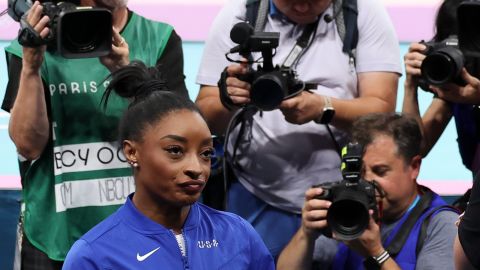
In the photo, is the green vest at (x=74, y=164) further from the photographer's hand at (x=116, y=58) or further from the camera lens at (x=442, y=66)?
the camera lens at (x=442, y=66)

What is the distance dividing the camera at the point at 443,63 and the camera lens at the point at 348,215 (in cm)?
55

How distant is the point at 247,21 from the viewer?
451cm

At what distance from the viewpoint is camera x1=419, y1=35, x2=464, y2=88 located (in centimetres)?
421

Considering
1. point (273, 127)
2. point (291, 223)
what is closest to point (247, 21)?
point (273, 127)

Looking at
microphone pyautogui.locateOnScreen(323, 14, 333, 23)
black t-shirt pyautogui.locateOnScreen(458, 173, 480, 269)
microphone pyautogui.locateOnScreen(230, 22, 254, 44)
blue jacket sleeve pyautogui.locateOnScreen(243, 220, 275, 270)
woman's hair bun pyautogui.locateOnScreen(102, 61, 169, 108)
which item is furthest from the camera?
microphone pyautogui.locateOnScreen(323, 14, 333, 23)

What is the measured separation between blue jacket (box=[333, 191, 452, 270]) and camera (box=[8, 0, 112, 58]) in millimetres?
1035

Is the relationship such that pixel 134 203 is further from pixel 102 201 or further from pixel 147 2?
pixel 147 2

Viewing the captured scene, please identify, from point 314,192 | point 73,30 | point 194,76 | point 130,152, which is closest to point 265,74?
point 314,192

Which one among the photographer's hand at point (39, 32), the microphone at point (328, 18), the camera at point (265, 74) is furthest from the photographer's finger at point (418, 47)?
the photographer's hand at point (39, 32)

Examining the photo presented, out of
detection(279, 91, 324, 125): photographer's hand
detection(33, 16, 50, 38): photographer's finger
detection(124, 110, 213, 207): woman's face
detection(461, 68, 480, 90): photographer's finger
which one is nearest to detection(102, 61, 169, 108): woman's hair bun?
detection(124, 110, 213, 207): woman's face

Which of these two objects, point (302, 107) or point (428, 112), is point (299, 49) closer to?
point (302, 107)

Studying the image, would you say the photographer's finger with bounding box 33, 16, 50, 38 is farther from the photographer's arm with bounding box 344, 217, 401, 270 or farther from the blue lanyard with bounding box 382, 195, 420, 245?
the blue lanyard with bounding box 382, 195, 420, 245

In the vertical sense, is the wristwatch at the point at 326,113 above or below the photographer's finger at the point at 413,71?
below

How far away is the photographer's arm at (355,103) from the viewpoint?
4.25 m
